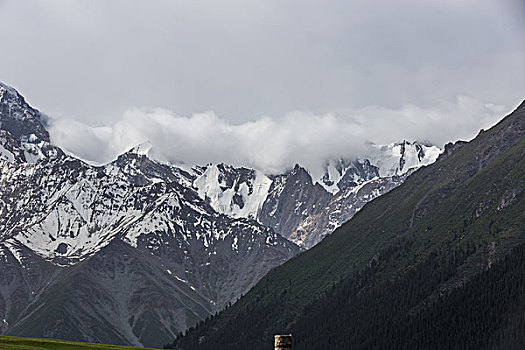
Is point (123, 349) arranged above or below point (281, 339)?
above

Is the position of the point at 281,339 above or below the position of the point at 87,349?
below


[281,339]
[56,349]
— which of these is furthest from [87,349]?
[281,339]

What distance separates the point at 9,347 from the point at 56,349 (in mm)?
8279

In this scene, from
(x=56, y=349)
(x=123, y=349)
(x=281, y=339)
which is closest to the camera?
(x=281, y=339)

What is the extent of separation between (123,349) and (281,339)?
5883cm

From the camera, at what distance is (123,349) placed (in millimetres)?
107125

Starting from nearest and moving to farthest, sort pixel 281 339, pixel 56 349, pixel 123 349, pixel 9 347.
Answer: pixel 281 339
pixel 9 347
pixel 56 349
pixel 123 349

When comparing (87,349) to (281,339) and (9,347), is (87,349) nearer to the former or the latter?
(9,347)

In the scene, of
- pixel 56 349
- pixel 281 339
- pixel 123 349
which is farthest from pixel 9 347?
pixel 281 339

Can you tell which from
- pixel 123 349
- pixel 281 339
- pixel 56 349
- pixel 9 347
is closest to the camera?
pixel 281 339

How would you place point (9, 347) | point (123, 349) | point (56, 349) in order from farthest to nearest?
point (123, 349) < point (56, 349) < point (9, 347)

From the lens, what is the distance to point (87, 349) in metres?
97.8

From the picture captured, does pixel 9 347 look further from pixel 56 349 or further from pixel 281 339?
pixel 281 339

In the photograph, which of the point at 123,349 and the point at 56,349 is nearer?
the point at 56,349
